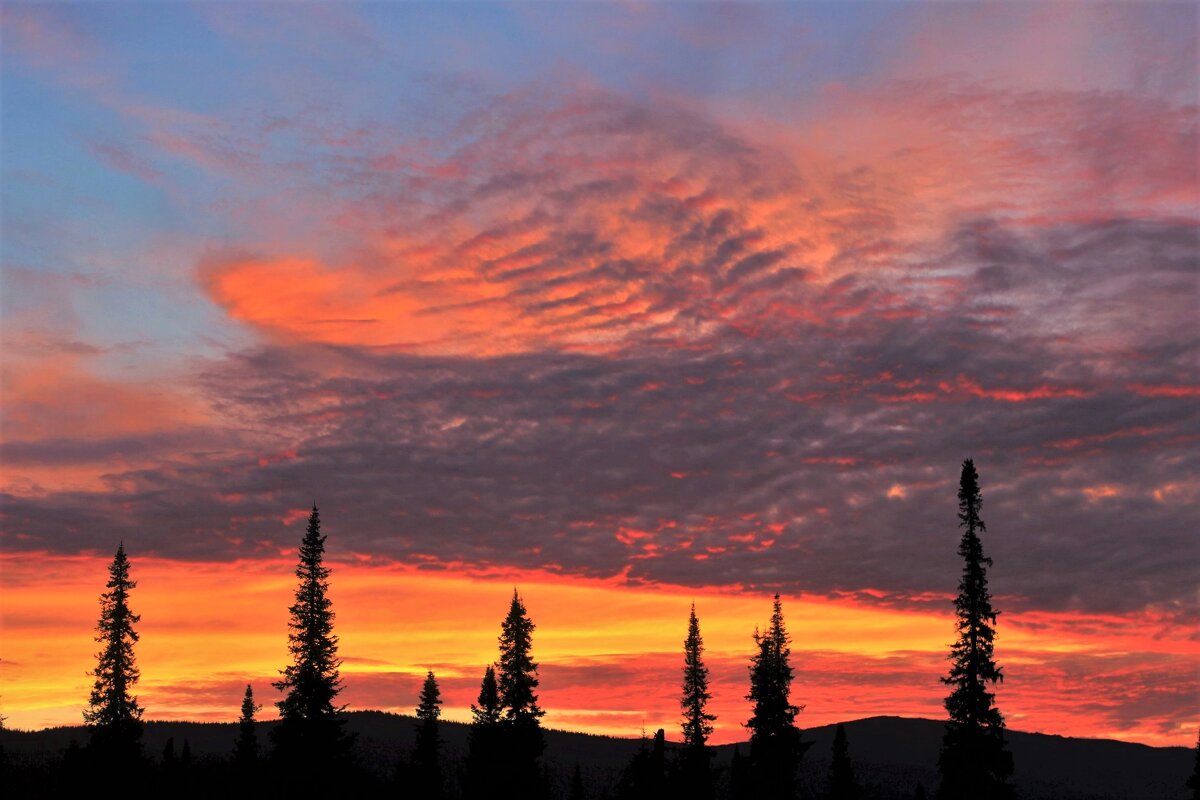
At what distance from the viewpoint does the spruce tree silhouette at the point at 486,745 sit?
8294cm

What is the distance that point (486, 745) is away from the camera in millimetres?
84562

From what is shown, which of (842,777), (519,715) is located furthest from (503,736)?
(842,777)

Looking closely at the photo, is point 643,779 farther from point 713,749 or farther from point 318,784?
point 318,784

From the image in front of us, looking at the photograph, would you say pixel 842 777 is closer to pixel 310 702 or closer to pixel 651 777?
pixel 651 777

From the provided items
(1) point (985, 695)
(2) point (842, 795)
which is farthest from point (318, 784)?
(2) point (842, 795)

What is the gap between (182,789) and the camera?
9812 cm

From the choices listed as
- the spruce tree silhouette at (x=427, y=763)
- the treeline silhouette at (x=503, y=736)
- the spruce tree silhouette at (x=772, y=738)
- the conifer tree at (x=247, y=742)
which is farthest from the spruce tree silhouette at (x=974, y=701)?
the conifer tree at (x=247, y=742)

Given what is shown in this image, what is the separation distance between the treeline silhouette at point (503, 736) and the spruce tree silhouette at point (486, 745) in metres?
0.11

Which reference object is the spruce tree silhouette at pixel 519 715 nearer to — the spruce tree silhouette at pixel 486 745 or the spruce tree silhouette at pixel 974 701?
the spruce tree silhouette at pixel 486 745

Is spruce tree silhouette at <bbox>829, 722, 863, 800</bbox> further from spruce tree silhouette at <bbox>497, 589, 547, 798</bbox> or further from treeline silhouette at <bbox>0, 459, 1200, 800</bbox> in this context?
spruce tree silhouette at <bbox>497, 589, 547, 798</bbox>

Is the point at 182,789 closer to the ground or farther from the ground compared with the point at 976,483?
closer to the ground

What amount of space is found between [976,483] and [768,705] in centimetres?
2626

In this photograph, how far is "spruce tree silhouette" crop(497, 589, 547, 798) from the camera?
82438 mm

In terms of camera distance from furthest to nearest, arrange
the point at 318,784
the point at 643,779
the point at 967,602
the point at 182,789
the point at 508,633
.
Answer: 1. the point at 182,789
2. the point at 508,633
3. the point at 643,779
4. the point at 318,784
5. the point at 967,602
